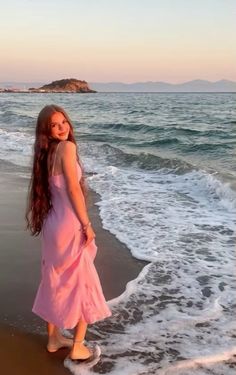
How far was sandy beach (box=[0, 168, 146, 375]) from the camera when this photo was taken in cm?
359

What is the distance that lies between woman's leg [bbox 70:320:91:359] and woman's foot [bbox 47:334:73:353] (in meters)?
0.16

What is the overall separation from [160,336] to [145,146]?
52.1 feet

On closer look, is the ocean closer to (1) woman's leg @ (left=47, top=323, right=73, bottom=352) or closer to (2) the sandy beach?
(2) the sandy beach

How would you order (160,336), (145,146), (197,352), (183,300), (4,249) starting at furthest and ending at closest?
(145,146), (4,249), (183,300), (160,336), (197,352)

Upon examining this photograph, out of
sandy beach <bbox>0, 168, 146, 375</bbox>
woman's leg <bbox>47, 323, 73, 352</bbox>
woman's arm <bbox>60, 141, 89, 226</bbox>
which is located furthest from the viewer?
woman's leg <bbox>47, 323, 73, 352</bbox>

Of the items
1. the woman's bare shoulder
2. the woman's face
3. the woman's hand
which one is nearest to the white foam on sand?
the woman's hand

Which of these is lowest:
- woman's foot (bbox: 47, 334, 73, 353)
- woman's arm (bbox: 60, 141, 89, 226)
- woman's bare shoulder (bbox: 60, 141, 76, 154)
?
woman's foot (bbox: 47, 334, 73, 353)

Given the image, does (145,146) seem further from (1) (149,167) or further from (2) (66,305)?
(2) (66,305)

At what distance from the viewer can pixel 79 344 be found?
3.67 m

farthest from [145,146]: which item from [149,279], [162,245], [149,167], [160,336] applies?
[160,336]

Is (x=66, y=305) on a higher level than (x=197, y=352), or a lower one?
higher

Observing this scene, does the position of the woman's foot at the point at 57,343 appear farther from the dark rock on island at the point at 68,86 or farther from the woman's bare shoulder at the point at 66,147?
the dark rock on island at the point at 68,86

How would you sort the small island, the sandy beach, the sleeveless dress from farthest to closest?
1. the small island
2. the sandy beach
3. the sleeveless dress

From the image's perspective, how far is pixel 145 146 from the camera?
1967 centimetres
